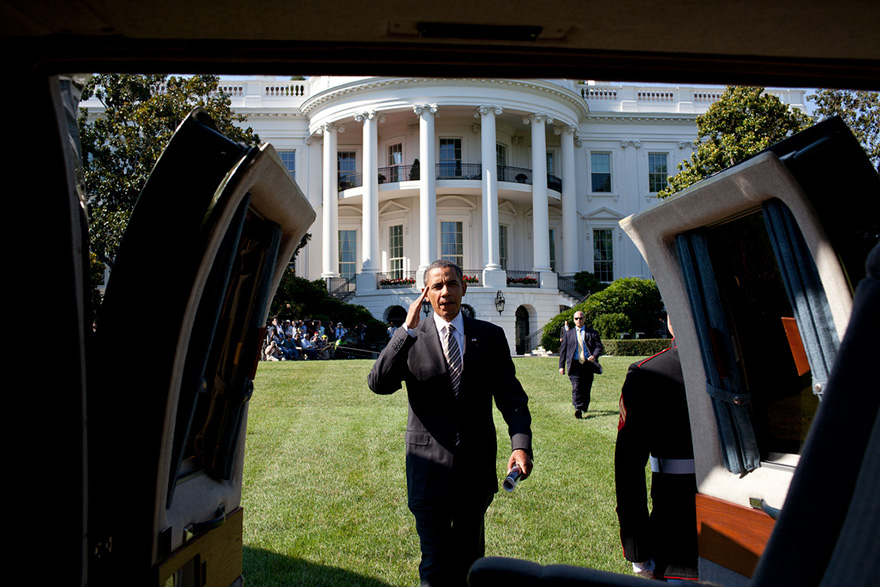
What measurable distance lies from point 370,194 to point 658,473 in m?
34.1

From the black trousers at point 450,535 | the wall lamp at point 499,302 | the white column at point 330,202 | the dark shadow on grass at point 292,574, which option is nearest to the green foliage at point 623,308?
the wall lamp at point 499,302

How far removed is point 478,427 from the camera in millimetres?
3855

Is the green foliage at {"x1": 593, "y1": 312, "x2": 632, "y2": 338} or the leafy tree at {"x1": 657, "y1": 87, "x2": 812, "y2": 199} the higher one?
the leafy tree at {"x1": 657, "y1": 87, "x2": 812, "y2": 199}

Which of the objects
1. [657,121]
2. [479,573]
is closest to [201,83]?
[479,573]

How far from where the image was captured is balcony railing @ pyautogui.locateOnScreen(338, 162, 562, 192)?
38.3 m

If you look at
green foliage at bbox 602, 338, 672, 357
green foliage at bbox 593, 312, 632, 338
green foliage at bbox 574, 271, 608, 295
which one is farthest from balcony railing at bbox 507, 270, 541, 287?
green foliage at bbox 602, 338, 672, 357

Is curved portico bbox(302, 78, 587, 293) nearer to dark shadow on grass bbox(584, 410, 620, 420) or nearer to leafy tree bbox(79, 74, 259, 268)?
leafy tree bbox(79, 74, 259, 268)

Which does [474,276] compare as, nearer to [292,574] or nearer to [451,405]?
[292,574]

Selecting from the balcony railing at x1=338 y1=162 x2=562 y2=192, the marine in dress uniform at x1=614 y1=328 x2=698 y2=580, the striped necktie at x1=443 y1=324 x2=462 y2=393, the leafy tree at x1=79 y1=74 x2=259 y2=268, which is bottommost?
the marine in dress uniform at x1=614 y1=328 x2=698 y2=580

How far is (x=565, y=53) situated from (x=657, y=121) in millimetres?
44155

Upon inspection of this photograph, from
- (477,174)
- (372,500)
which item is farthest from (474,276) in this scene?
(372,500)

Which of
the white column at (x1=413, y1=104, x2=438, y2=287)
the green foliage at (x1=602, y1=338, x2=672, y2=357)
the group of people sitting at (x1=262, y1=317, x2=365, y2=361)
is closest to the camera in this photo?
the green foliage at (x1=602, y1=338, x2=672, y2=357)

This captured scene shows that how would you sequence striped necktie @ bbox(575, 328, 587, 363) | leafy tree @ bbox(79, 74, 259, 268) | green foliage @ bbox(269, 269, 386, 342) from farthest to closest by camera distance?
1. green foliage @ bbox(269, 269, 386, 342)
2. leafy tree @ bbox(79, 74, 259, 268)
3. striped necktie @ bbox(575, 328, 587, 363)

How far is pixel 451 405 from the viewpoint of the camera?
388 cm
